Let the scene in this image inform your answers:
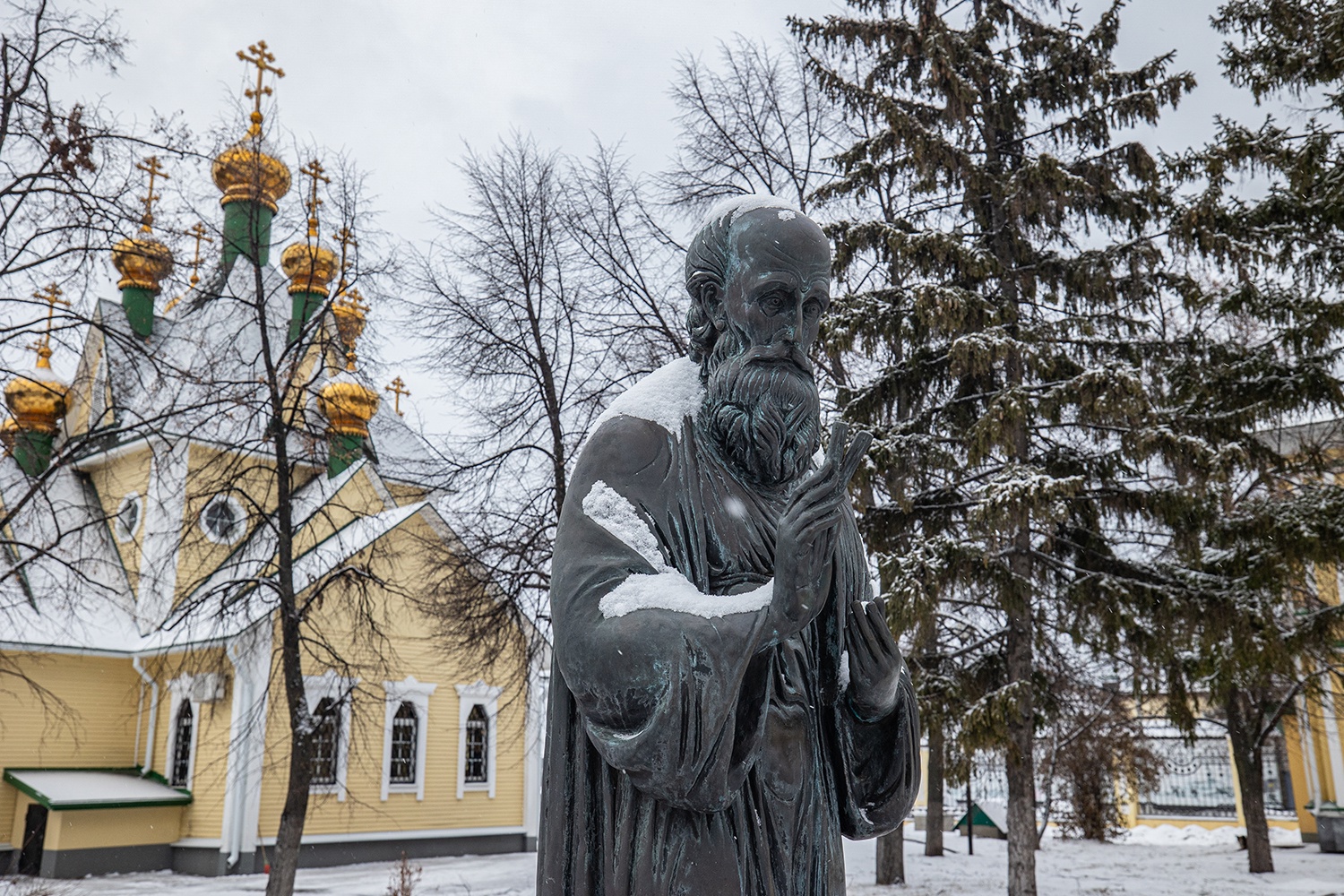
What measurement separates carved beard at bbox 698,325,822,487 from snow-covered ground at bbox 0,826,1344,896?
14506 mm

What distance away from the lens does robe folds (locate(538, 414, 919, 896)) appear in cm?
173

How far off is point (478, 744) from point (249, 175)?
14450 millimetres

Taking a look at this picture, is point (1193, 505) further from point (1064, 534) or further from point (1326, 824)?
Result: point (1326, 824)

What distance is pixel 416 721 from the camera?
23125 millimetres

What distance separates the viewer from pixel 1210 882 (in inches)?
623

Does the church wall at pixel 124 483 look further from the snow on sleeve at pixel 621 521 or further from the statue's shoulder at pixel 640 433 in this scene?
the snow on sleeve at pixel 621 521

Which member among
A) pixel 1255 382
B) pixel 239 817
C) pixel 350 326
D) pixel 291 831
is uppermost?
pixel 350 326

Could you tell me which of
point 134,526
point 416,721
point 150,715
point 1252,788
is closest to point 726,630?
point 1252,788

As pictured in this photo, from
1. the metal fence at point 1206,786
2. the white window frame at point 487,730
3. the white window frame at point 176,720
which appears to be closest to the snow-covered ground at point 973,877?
the white window frame at point 487,730

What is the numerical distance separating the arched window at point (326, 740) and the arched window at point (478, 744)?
3.77 m

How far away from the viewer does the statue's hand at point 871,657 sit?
200 centimetres

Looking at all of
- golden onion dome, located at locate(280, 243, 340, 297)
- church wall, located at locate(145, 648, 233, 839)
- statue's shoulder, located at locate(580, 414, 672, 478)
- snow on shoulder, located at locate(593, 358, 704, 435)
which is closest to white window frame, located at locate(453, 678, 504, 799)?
church wall, located at locate(145, 648, 233, 839)

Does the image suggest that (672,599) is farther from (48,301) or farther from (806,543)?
(48,301)

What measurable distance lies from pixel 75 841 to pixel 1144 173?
69.8ft
